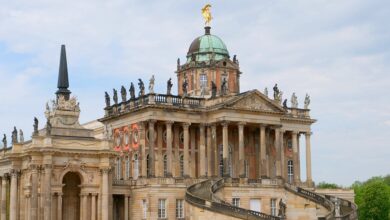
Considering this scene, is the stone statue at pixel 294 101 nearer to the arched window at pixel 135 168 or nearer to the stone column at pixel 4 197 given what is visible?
the arched window at pixel 135 168

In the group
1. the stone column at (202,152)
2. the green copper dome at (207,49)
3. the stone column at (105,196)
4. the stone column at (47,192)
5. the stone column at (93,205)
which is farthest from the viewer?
the green copper dome at (207,49)

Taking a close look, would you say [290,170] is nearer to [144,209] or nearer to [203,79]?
[203,79]

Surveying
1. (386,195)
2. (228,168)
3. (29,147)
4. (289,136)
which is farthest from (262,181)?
(386,195)

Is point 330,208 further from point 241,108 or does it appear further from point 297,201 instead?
point 241,108

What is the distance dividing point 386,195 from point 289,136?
95.6 ft

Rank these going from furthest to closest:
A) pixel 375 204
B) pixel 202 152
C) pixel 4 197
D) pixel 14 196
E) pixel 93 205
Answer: pixel 375 204 → pixel 202 152 → pixel 4 197 → pixel 14 196 → pixel 93 205

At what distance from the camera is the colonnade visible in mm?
62344

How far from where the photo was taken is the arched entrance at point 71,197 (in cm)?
5594

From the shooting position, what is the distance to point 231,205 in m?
55.6

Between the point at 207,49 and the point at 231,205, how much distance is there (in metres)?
20.8

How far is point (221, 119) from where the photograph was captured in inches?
2496

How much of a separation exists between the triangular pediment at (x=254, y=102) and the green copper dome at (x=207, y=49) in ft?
25.4

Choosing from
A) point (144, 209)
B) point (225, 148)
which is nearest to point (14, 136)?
point (144, 209)

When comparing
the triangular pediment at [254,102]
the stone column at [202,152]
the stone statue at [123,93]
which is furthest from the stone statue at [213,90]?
the stone statue at [123,93]
